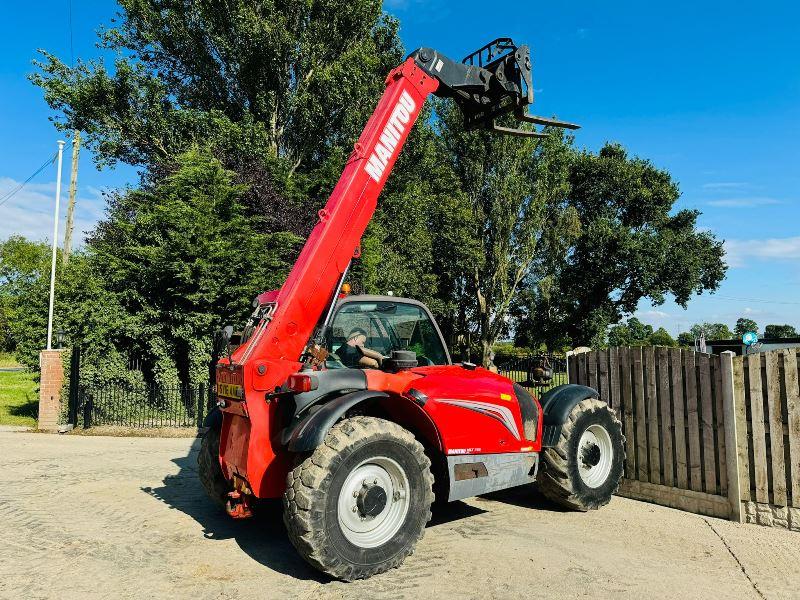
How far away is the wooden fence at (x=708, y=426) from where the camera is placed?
5410 millimetres

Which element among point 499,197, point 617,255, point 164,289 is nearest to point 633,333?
point 617,255

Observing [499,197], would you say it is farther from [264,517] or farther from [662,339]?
[662,339]

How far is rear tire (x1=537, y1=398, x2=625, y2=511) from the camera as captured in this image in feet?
19.1

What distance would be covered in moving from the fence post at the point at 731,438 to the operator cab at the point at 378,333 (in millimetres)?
2892

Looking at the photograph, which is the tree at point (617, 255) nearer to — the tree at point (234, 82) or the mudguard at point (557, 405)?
the tree at point (234, 82)

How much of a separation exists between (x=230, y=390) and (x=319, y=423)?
955mm

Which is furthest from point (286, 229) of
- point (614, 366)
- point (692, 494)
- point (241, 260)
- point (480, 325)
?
point (480, 325)

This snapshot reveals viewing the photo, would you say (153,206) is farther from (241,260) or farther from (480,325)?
(480,325)

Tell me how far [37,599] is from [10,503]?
3123mm

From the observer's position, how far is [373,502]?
13.9ft

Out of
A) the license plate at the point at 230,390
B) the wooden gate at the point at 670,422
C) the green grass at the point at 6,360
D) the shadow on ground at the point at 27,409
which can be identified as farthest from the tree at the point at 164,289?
the green grass at the point at 6,360

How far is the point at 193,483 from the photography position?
7.30m

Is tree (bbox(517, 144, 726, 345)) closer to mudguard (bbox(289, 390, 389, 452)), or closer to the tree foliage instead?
the tree foliage

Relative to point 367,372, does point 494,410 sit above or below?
below
